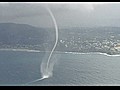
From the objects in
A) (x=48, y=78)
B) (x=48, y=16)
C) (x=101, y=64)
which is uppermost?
(x=48, y=16)

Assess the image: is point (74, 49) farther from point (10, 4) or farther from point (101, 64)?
point (10, 4)

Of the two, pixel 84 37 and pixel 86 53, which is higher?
pixel 84 37

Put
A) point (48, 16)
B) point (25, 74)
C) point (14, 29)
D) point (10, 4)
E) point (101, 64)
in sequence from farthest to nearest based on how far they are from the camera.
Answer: point (101, 64), point (25, 74), point (14, 29), point (48, 16), point (10, 4)

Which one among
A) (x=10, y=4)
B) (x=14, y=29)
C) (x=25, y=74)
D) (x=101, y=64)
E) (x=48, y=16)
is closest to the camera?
(x=10, y=4)

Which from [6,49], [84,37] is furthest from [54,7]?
[6,49]

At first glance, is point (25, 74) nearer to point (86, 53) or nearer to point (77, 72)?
point (77, 72)

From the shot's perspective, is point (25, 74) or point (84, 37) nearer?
point (84, 37)

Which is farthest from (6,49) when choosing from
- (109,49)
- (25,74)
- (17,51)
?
A: (109,49)


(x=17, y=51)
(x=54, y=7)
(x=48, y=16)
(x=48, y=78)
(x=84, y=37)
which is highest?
(x=54, y=7)

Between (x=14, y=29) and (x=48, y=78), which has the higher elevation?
(x=14, y=29)
